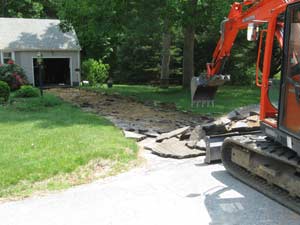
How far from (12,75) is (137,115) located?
11.8 meters

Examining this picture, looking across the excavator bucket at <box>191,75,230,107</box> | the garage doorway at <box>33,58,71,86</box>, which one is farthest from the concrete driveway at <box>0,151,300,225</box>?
the garage doorway at <box>33,58,71,86</box>

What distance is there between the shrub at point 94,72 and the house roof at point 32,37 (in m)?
1.51

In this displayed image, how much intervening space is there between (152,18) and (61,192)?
11190mm

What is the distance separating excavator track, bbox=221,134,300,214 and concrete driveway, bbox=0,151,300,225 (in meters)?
0.15

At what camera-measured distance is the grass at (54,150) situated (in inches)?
249

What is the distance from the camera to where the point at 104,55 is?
98.9 feet

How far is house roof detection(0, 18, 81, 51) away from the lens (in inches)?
966

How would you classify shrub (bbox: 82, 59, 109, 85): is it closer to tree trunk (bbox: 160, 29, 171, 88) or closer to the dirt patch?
tree trunk (bbox: 160, 29, 171, 88)

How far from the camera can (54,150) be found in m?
7.71

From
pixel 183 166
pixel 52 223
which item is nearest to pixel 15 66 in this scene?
pixel 183 166

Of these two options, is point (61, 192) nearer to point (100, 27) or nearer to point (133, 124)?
point (133, 124)

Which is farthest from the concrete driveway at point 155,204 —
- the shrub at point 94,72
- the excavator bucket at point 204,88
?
the shrub at point 94,72

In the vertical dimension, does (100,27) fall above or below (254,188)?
above

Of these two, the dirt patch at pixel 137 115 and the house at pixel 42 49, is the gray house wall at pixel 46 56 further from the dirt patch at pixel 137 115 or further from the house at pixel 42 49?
the dirt patch at pixel 137 115
